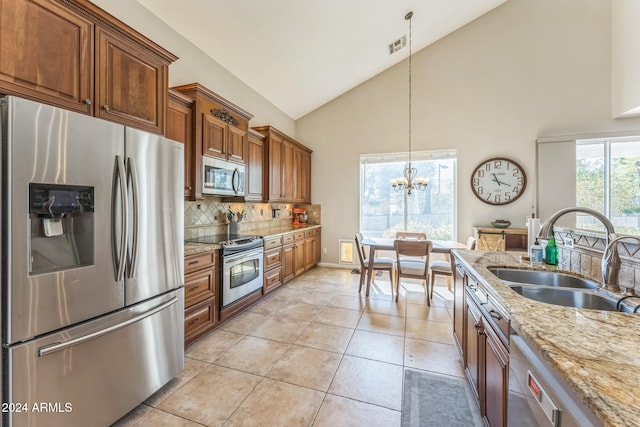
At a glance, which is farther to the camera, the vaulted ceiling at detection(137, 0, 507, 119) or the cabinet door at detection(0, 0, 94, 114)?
the vaulted ceiling at detection(137, 0, 507, 119)

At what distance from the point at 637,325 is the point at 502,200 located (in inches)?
166

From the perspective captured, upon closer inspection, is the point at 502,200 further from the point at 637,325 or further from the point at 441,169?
the point at 637,325

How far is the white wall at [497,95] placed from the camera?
4262 mm

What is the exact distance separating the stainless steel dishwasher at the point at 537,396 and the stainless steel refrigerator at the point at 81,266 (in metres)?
1.99

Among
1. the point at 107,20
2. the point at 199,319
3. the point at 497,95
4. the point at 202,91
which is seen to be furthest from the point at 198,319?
the point at 497,95

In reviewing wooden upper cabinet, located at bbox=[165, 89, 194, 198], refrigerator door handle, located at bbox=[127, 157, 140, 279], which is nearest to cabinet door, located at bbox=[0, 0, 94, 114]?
refrigerator door handle, located at bbox=[127, 157, 140, 279]

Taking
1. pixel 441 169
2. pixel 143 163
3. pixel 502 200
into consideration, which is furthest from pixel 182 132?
pixel 502 200

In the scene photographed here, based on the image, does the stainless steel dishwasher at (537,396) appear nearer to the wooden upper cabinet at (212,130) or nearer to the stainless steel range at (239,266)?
the stainless steel range at (239,266)

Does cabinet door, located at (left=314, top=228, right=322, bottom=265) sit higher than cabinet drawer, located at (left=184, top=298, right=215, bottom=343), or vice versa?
cabinet door, located at (left=314, top=228, right=322, bottom=265)

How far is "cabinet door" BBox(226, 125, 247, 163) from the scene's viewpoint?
10.5 ft

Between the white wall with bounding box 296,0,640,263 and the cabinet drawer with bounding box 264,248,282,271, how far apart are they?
75.5 inches

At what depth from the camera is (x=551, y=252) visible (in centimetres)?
184

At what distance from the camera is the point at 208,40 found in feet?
10.3

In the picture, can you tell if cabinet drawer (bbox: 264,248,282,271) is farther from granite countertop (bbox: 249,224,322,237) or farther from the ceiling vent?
the ceiling vent
